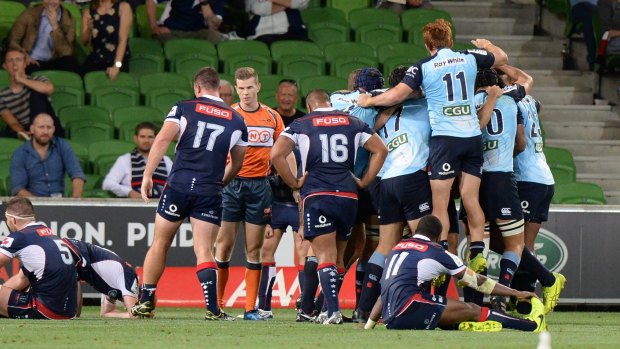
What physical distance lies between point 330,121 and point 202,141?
3.84 feet

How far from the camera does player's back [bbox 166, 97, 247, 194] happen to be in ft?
40.0

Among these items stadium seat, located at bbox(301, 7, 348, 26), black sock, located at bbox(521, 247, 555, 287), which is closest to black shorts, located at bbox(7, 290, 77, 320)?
black sock, located at bbox(521, 247, 555, 287)

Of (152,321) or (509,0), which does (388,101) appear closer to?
(152,321)

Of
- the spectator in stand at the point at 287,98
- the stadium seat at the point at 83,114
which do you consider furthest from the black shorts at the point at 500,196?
the stadium seat at the point at 83,114

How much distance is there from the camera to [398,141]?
1232cm

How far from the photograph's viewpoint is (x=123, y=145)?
54.9ft

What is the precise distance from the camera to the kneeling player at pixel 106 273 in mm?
12805

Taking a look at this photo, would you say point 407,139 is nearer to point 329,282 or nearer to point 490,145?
point 490,145

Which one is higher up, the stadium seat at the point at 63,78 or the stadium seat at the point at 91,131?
the stadium seat at the point at 63,78

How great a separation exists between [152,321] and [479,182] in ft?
10.2

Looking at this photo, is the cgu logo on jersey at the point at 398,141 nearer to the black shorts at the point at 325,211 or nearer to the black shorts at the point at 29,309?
the black shorts at the point at 325,211

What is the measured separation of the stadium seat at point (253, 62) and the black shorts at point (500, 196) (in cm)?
647

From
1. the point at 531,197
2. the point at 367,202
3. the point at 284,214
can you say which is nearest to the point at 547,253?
the point at 531,197

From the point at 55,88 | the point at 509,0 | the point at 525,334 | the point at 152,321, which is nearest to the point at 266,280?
the point at 152,321
